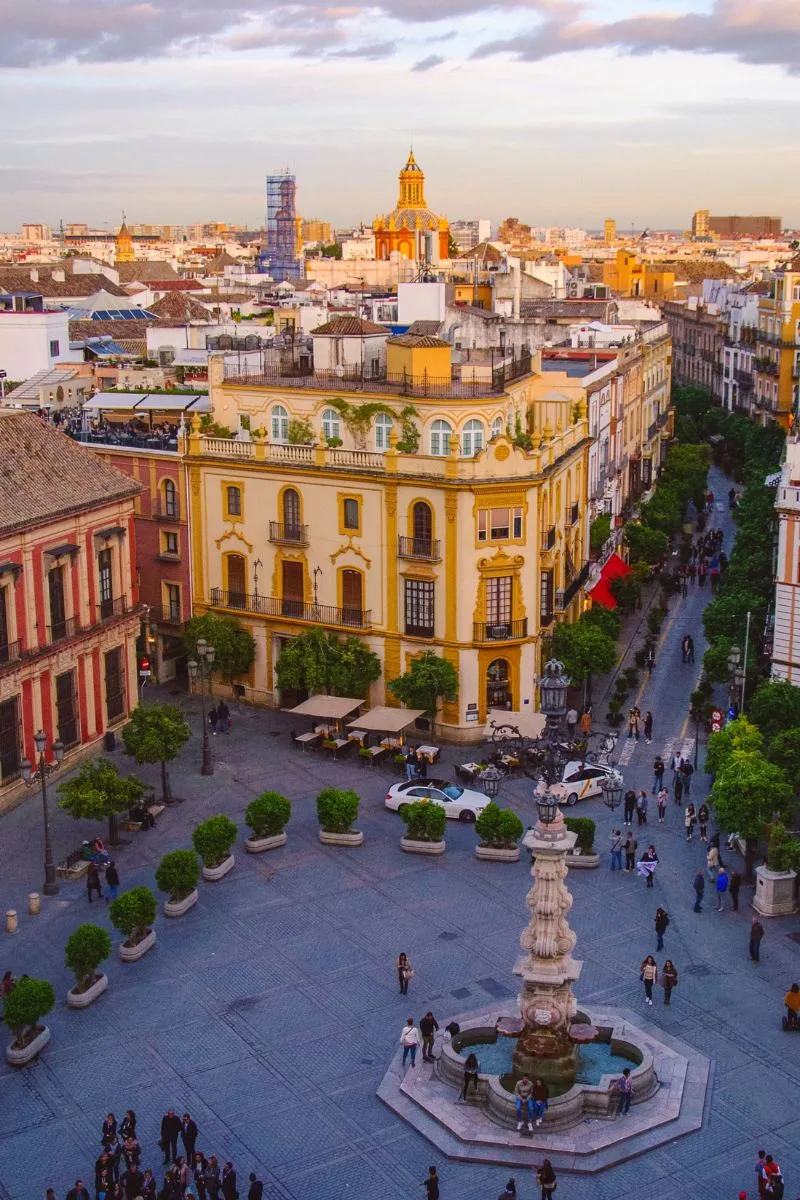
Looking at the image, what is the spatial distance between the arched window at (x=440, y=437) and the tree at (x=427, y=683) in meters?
6.57

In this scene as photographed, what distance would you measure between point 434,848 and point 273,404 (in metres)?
19.3

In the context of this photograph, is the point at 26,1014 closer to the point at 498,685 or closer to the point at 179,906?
the point at 179,906

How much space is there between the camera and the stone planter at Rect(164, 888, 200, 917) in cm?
3519

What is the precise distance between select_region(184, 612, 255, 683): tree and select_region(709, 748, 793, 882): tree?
778 inches

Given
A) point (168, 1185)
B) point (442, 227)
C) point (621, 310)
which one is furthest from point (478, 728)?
point (442, 227)

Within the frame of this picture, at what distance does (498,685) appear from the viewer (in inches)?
1907

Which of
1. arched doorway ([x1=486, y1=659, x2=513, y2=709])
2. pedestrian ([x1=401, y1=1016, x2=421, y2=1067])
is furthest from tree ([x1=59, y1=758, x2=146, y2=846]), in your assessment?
arched doorway ([x1=486, y1=659, x2=513, y2=709])

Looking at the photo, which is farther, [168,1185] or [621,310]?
[621,310]

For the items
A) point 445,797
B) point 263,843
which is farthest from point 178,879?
point 445,797

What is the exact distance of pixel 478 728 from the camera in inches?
1890

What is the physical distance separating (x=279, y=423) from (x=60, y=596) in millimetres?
11124

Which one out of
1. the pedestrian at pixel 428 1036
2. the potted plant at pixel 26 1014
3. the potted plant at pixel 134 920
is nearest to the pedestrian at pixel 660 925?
the pedestrian at pixel 428 1036

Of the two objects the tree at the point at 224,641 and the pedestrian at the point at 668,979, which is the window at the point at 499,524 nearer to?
the tree at the point at 224,641

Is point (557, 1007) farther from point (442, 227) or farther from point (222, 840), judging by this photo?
point (442, 227)
